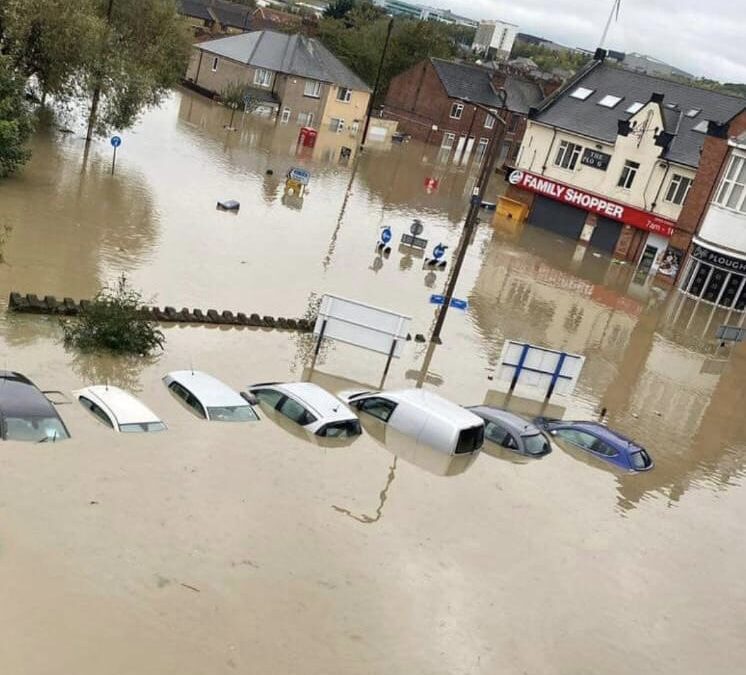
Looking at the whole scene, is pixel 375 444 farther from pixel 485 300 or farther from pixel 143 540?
pixel 485 300

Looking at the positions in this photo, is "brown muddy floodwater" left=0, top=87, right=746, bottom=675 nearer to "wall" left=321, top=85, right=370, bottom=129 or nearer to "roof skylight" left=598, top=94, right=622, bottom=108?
"roof skylight" left=598, top=94, right=622, bottom=108

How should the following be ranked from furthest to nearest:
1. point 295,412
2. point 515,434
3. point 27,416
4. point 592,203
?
point 592,203, point 515,434, point 295,412, point 27,416

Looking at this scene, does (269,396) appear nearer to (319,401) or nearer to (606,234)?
(319,401)

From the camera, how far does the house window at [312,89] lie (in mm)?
66625

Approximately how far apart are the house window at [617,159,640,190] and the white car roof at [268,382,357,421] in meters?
30.5

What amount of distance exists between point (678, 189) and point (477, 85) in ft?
111

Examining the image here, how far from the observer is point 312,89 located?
67.1 m

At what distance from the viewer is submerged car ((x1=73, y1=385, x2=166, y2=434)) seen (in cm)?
1545

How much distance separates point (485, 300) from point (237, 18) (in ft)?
297

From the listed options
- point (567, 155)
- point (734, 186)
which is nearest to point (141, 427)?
point (734, 186)

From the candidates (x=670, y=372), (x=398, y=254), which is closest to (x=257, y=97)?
(x=398, y=254)

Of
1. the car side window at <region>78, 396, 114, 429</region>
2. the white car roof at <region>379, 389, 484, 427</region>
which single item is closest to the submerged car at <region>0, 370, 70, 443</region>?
the car side window at <region>78, 396, 114, 429</region>

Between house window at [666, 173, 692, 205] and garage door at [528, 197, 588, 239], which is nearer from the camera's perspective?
house window at [666, 173, 692, 205]

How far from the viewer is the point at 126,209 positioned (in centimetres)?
3098
